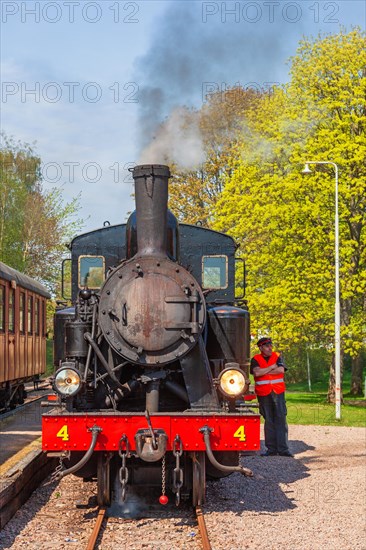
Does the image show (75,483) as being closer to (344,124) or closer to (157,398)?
(157,398)

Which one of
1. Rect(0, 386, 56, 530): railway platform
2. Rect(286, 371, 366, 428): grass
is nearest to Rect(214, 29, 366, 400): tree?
Rect(286, 371, 366, 428): grass

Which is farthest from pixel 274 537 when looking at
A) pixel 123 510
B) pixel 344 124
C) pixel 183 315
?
pixel 344 124

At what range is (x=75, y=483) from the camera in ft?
32.2

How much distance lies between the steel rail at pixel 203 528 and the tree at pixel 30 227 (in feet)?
108

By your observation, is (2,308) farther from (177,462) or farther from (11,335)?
(177,462)

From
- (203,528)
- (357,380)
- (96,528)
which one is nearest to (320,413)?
(357,380)

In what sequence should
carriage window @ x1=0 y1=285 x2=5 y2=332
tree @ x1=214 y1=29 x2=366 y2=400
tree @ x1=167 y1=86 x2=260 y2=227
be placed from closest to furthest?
carriage window @ x1=0 y1=285 x2=5 y2=332 → tree @ x1=214 y1=29 x2=366 y2=400 → tree @ x1=167 y1=86 x2=260 y2=227

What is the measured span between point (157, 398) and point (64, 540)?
165 cm

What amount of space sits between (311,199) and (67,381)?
1715 cm

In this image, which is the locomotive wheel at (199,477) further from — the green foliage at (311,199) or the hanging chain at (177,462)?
the green foliage at (311,199)

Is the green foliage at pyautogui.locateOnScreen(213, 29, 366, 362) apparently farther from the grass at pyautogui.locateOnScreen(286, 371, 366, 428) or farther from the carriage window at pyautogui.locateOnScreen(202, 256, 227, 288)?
the carriage window at pyautogui.locateOnScreen(202, 256, 227, 288)

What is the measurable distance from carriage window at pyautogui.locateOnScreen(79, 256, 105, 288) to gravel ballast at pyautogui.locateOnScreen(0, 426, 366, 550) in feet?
7.83

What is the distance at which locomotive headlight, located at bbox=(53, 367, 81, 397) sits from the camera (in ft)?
25.7

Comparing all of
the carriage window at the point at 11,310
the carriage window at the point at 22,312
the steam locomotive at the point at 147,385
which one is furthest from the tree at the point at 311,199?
the steam locomotive at the point at 147,385
